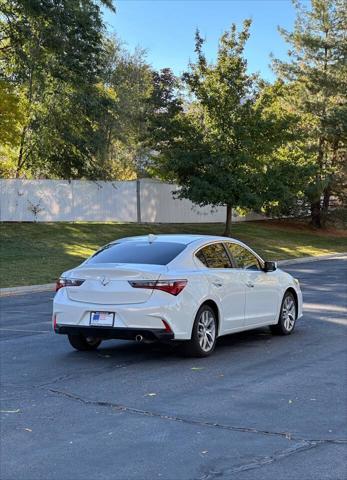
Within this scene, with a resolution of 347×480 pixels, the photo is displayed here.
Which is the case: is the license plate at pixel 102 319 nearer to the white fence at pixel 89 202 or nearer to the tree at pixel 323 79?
the white fence at pixel 89 202

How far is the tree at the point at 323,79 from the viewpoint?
40875mm

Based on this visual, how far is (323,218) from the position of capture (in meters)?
46.1

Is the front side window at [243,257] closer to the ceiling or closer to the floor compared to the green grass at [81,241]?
closer to the ceiling

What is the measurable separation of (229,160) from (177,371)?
2205cm

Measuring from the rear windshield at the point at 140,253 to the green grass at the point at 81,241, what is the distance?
9.82 metres

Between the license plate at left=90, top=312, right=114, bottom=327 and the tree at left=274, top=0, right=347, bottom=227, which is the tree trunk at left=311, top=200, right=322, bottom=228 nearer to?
the tree at left=274, top=0, right=347, bottom=227

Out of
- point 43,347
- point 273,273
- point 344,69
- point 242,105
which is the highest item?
→ point 344,69

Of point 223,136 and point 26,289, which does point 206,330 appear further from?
point 223,136

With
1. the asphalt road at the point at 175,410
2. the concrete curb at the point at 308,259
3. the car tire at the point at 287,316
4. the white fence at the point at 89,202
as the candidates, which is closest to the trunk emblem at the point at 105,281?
the asphalt road at the point at 175,410

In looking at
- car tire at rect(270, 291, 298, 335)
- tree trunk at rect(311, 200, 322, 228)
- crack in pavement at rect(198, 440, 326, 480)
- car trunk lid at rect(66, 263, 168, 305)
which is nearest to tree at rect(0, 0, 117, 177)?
car tire at rect(270, 291, 298, 335)

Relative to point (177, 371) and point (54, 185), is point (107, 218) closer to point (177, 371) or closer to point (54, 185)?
point (54, 185)

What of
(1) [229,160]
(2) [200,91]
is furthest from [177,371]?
(2) [200,91]

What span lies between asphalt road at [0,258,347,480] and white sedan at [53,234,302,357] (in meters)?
0.40

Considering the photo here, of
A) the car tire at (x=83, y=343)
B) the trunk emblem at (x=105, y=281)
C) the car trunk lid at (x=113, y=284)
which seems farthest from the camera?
the car tire at (x=83, y=343)
